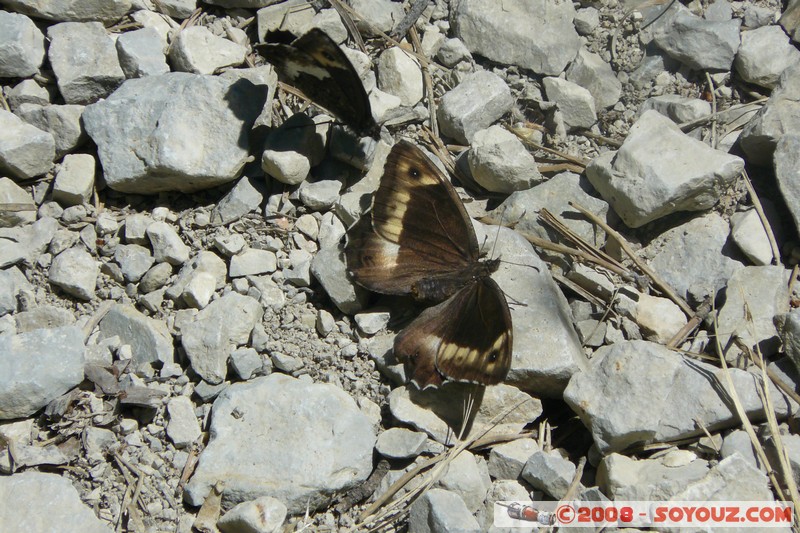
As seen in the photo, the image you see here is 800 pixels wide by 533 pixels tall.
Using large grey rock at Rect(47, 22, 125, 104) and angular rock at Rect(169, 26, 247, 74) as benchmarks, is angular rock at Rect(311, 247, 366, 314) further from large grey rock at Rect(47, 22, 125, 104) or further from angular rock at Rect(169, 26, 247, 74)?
large grey rock at Rect(47, 22, 125, 104)

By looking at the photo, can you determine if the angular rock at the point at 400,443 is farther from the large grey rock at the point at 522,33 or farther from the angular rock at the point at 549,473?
the large grey rock at the point at 522,33

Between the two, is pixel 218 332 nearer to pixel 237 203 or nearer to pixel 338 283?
pixel 338 283

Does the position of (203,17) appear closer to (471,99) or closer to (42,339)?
(471,99)

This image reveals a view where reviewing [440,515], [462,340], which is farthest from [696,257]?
[440,515]

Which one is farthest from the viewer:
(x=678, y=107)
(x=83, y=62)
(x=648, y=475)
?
(x=678, y=107)

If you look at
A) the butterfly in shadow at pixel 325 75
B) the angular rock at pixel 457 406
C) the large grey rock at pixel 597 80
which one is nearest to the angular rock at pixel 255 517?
the angular rock at pixel 457 406

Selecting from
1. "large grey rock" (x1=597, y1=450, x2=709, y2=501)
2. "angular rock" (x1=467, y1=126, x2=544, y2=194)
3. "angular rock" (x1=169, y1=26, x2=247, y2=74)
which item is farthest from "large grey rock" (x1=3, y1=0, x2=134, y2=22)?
"large grey rock" (x1=597, y1=450, x2=709, y2=501)

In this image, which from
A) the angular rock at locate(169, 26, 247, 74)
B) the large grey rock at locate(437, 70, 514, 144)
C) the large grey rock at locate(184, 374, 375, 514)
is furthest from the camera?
the large grey rock at locate(437, 70, 514, 144)
